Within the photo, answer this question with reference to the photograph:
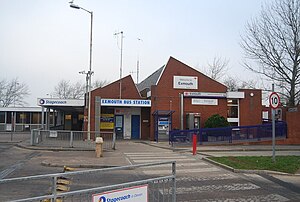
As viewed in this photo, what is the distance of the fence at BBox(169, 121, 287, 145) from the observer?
23.6 m

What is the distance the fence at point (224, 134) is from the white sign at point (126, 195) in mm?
18894

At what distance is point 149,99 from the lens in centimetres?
3114

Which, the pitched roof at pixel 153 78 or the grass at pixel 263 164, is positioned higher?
the pitched roof at pixel 153 78

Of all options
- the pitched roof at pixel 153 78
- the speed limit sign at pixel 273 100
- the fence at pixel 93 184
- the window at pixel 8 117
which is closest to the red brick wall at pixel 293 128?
the pitched roof at pixel 153 78

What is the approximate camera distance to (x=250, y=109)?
31.3 metres

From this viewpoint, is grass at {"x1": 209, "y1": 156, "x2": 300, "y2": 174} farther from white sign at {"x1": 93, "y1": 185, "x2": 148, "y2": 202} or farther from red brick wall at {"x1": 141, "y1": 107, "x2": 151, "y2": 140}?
red brick wall at {"x1": 141, "y1": 107, "x2": 151, "y2": 140}

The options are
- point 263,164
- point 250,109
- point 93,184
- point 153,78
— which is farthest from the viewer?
point 153,78

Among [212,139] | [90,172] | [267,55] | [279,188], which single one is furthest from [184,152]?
[90,172]

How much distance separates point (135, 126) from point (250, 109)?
441 inches

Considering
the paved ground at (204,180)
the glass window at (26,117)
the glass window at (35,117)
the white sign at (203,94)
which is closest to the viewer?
the paved ground at (204,180)

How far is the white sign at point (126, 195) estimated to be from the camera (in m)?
4.10

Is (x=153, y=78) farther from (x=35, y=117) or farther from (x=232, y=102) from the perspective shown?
(x=35, y=117)

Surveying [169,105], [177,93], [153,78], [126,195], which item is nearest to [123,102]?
[169,105]

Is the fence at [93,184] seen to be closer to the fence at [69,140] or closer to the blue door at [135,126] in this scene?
the fence at [69,140]
